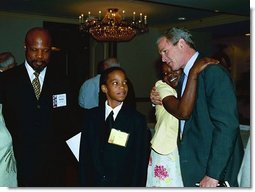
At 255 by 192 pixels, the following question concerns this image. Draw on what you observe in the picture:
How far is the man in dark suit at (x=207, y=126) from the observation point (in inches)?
55.7

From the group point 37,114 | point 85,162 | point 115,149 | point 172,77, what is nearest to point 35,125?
point 37,114

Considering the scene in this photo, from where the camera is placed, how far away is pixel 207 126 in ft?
4.98

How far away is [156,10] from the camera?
21.3ft

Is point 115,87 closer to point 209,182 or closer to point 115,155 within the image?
point 115,155

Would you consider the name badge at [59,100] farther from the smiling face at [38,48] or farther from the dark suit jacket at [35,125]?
the smiling face at [38,48]

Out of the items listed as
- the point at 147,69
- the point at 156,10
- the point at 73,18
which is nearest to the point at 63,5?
the point at 73,18

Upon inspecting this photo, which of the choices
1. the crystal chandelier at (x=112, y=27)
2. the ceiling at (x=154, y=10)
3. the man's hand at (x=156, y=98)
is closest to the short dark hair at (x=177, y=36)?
the man's hand at (x=156, y=98)

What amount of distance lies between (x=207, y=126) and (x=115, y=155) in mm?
507

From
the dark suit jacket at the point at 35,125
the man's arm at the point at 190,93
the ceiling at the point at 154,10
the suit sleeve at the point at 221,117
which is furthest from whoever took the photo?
the ceiling at the point at 154,10

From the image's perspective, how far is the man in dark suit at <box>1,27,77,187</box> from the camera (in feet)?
5.87

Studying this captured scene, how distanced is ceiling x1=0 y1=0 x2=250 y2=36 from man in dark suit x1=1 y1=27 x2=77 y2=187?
320 centimetres

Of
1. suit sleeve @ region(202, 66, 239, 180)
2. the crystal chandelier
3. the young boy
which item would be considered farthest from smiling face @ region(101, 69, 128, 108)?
the crystal chandelier

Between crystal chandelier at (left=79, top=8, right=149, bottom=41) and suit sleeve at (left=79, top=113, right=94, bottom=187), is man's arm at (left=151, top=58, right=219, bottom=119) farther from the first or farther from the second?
crystal chandelier at (left=79, top=8, right=149, bottom=41)

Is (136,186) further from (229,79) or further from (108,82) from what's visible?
(229,79)
